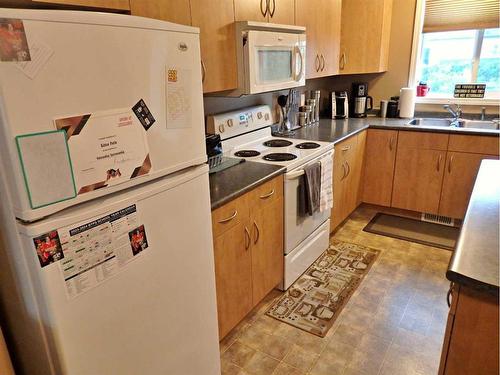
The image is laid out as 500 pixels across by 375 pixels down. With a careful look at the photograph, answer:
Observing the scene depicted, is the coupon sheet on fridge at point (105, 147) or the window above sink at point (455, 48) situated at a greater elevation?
the window above sink at point (455, 48)

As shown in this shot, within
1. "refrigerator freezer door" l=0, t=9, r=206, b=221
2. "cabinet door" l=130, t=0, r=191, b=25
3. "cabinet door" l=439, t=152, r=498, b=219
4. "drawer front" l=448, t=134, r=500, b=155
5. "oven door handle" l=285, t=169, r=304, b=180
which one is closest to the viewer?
"refrigerator freezer door" l=0, t=9, r=206, b=221

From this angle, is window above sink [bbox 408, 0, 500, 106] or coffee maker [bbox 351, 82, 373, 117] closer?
window above sink [bbox 408, 0, 500, 106]

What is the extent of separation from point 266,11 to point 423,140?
1.80m

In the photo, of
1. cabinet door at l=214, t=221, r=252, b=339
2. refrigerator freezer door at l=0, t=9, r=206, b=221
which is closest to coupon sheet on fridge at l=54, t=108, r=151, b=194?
refrigerator freezer door at l=0, t=9, r=206, b=221

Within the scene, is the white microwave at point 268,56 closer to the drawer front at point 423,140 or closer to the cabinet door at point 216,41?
the cabinet door at point 216,41

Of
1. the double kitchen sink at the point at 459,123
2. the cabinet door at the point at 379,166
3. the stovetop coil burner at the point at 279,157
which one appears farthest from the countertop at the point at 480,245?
the double kitchen sink at the point at 459,123

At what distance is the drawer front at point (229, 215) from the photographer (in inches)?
65.0

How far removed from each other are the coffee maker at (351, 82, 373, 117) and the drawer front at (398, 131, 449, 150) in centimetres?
62

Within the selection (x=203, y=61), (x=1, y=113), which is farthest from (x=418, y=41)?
(x=1, y=113)

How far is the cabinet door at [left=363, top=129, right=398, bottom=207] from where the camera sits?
326cm

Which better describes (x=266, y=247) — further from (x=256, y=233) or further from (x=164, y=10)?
(x=164, y=10)

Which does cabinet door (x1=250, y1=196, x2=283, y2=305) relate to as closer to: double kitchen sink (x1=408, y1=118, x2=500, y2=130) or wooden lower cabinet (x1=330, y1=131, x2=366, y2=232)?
wooden lower cabinet (x1=330, y1=131, x2=366, y2=232)

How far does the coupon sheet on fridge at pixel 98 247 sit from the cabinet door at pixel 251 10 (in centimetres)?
139

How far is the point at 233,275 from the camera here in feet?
6.06
